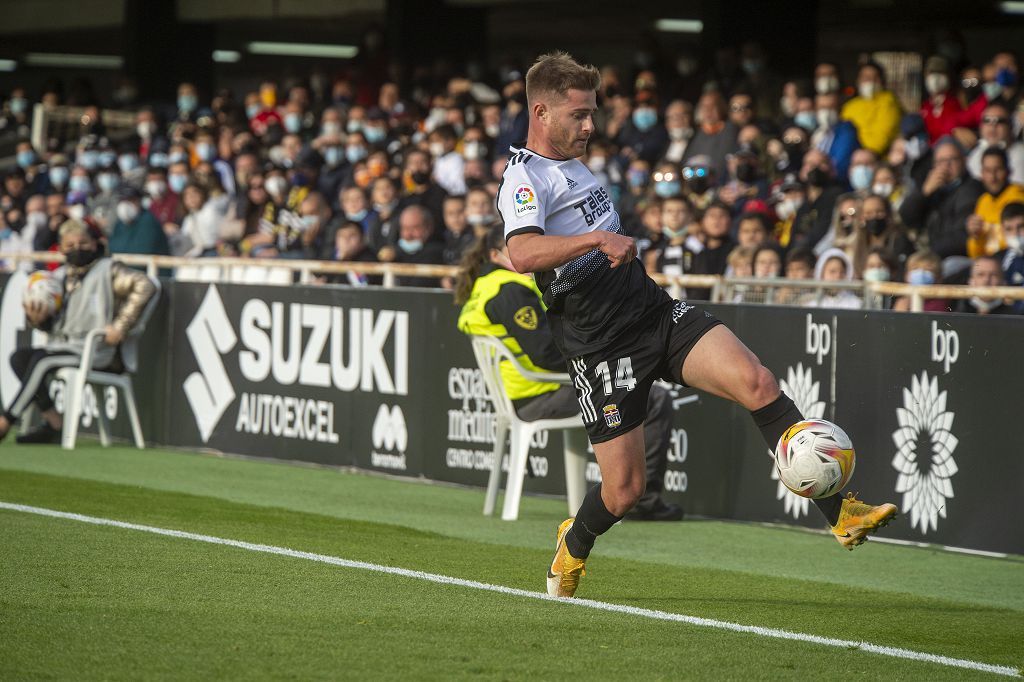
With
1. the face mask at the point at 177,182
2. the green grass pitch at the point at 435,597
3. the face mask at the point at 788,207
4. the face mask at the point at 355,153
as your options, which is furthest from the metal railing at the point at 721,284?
the face mask at the point at 177,182

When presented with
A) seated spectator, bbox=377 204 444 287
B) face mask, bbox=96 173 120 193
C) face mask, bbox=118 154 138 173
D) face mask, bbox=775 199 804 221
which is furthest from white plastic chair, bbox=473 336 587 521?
face mask, bbox=118 154 138 173

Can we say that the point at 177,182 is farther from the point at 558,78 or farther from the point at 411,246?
the point at 558,78

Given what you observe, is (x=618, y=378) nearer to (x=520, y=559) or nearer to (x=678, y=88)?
(x=520, y=559)

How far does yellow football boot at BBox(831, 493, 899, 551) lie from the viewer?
636cm

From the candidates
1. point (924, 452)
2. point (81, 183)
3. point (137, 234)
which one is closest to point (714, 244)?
point (924, 452)

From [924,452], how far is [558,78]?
13.1ft

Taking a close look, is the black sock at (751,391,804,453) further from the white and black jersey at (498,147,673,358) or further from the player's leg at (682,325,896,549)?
the white and black jersey at (498,147,673,358)

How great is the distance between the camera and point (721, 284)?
11.1 metres

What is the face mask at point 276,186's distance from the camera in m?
18.6

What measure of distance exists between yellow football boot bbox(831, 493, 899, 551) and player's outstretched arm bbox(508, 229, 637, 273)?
54.1 inches

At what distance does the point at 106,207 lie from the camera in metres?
21.4

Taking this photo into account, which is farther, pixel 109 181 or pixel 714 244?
pixel 109 181

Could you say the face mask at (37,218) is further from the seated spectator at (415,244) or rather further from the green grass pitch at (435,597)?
the green grass pitch at (435,597)

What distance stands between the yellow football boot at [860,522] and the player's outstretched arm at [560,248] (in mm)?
1374
